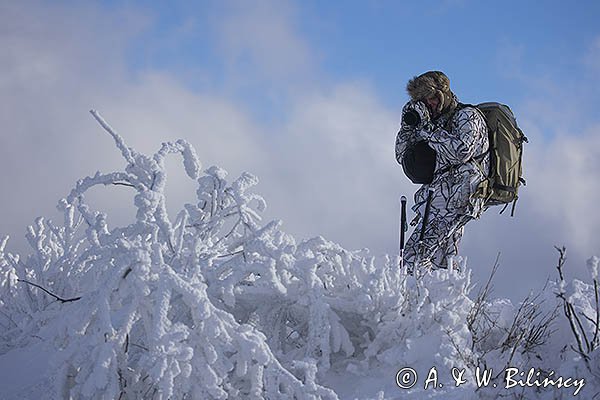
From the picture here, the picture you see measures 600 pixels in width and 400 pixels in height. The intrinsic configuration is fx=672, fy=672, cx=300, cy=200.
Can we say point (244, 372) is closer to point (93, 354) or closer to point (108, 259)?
point (93, 354)

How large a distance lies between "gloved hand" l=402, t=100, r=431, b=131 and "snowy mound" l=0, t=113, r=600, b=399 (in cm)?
144

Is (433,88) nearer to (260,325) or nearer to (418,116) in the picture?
(418,116)

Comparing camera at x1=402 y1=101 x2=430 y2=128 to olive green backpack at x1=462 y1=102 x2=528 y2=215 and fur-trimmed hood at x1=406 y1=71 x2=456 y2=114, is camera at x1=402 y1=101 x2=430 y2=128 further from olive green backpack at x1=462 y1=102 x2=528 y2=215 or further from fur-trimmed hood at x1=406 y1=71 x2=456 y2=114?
olive green backpack at x1=462 y1=102 x2=528 y2=215

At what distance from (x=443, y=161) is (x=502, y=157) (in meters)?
0.45

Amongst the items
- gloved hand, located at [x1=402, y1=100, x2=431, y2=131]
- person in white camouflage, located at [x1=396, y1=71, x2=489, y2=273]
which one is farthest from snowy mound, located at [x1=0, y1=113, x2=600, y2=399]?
gloved hand, located at [x1=402, y1=100, x2=431, y2=131]

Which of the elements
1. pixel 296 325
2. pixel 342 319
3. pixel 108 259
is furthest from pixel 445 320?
pixel 108 259

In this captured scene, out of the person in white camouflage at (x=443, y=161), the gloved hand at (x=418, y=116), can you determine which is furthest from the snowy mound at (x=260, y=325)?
the gloved hand at (x=418, y=116)

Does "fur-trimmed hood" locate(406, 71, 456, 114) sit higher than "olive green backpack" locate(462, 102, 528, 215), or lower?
higher

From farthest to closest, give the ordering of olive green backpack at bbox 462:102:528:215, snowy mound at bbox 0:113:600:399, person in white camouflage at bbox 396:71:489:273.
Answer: olive green backpack at bbox 462:102:528:215
person in white camouflage at bbox 396:71:489:273
snowy mound at bbox 0:113:600:399

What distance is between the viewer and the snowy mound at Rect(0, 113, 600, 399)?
272cm

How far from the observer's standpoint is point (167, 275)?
9.21ft

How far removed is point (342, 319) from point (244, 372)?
96cm

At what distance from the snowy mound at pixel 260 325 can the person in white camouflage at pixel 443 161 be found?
91cm

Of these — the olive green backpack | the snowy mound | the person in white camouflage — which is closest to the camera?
the snowy mound
